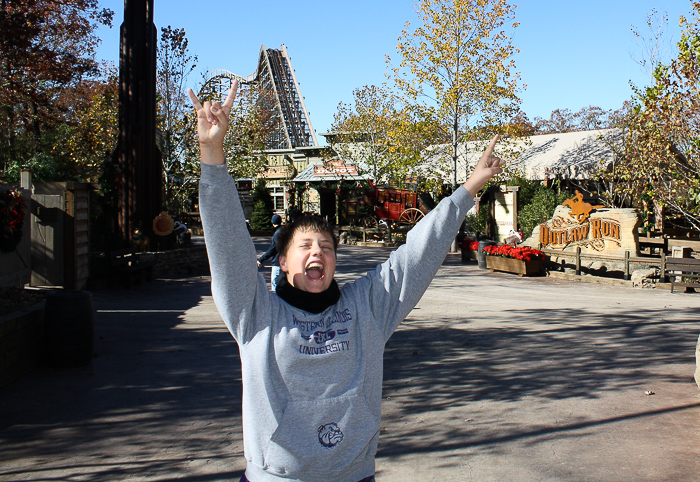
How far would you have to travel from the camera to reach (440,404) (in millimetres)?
6117

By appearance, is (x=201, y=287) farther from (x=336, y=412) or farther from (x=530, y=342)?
(x=336, y=412)

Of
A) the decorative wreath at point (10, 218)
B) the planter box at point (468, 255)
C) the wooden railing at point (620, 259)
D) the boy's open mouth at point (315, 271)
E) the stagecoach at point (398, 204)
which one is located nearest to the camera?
the boy's open mouth at point (315, 271)

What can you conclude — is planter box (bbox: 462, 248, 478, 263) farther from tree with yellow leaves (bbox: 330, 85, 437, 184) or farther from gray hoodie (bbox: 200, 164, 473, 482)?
gray hoodie (bbox: 200, 164, 473, 482)

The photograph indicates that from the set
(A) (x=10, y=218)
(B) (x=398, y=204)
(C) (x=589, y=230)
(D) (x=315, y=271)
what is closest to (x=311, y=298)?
(D) (x=315, y=271)

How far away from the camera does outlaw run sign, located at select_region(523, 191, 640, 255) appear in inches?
682

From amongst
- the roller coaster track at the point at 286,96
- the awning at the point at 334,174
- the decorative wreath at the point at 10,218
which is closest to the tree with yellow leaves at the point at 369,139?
the awning at the point at 334,174

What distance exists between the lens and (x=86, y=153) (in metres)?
29.0

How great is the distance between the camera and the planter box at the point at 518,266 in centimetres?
1814

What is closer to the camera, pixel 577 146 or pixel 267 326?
pixel 267 326

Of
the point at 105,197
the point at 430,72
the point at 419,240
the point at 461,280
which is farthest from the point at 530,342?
the point at 430,72

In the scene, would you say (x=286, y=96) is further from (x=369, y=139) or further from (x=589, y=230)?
(x=589, y=230)

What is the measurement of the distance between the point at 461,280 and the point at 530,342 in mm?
8340

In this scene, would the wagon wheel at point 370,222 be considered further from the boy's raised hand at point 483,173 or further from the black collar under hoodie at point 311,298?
the black collar under hoodie at point 311,298

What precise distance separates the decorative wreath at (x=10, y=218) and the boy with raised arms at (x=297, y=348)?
28.1ft
